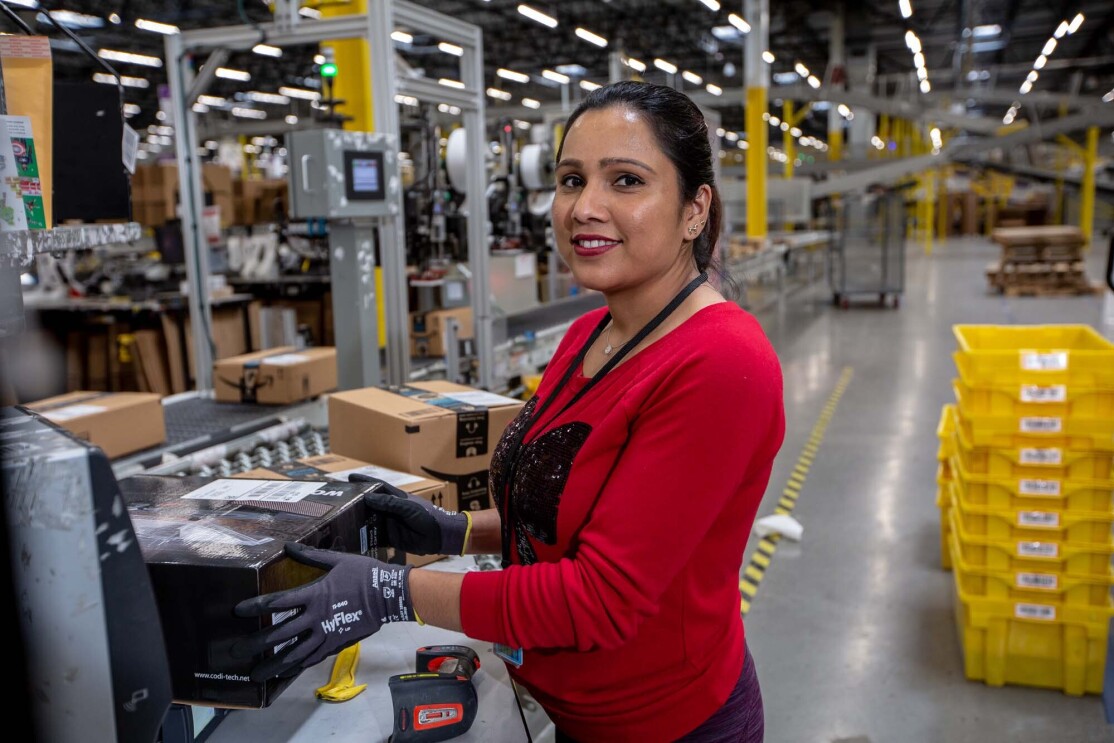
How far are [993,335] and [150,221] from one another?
7.49m

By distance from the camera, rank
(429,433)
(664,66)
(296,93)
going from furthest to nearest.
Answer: (664,66)
(296,93)
(429,433)

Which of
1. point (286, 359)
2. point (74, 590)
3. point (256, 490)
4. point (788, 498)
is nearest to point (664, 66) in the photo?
point (788, 498)

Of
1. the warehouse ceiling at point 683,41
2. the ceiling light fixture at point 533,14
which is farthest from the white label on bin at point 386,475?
the warehouse ceiling at point 683,41

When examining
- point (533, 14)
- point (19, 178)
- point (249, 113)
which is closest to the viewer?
point (19, 178)

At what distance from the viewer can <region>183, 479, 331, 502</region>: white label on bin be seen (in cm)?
143

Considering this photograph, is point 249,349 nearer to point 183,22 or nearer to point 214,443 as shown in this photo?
point 214,443

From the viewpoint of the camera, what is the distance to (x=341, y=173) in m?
3.44

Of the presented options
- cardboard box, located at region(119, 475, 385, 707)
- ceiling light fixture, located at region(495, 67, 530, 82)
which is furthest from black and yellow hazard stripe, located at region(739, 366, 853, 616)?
ceiling light fixture, located at region(495, 67, 530, 82)

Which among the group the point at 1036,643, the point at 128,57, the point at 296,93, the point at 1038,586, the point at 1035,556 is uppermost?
the point at 296,93

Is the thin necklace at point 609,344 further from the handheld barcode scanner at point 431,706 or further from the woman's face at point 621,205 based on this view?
the handheld barcode scanner at point 431,706

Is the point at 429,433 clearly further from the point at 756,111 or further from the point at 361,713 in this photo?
the point at 756,111

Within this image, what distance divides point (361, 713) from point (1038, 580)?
2.57 metres

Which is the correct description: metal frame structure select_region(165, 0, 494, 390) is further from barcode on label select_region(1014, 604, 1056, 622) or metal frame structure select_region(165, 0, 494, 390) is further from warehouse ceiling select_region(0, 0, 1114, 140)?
warehouse ceiling select_region(0, 0, 1114, 140)

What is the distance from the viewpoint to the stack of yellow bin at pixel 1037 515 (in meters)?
2.88
